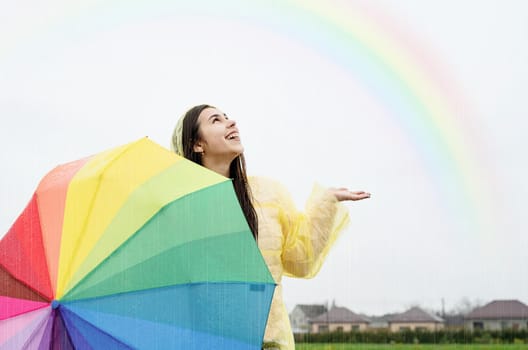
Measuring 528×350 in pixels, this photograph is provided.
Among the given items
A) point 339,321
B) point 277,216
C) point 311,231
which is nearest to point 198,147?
point 277,216

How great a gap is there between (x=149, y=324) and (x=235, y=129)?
1.31 metres

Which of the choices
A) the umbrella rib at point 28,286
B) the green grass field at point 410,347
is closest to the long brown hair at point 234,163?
the umbrella rib at point 28,286

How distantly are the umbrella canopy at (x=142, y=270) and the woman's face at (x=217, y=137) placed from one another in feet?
2.35

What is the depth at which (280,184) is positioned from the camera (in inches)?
166

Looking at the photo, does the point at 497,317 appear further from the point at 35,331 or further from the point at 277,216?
the point at 35,331

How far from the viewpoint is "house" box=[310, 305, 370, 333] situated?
22.6 metres

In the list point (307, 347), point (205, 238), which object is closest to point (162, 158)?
point (205, 238)

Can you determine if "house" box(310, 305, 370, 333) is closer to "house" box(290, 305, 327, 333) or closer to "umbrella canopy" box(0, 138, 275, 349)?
"house" box(290, 305, 327, 333)

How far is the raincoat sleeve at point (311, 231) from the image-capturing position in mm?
4031

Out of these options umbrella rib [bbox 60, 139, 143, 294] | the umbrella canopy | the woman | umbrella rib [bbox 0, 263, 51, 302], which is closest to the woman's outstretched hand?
the woman

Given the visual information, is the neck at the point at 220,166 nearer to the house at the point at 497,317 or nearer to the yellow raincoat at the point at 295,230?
the yellow raincoat at the point at 295,230

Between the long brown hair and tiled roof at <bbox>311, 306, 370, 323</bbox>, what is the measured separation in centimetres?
1934

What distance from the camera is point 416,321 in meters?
27.2

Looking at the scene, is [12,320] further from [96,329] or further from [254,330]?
[254,330]
